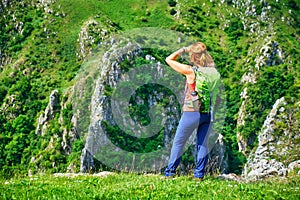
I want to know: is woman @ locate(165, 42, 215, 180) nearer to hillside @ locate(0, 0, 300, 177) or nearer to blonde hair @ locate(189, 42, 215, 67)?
blonde hair @ locate(189, 42, 215, 67)

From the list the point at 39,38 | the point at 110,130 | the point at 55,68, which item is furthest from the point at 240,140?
the point at 39,38

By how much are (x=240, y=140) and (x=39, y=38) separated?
46116 millimetres

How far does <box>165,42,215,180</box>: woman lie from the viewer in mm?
8344

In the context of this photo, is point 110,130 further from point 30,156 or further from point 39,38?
point 39,38

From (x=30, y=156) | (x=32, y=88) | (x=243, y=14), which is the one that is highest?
(x=243, y=14)

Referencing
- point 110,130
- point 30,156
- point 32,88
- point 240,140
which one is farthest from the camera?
point 32,88

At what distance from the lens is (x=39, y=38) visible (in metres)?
87.9

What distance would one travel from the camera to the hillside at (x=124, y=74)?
61125 mm

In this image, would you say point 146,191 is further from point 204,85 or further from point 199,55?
point 199,55

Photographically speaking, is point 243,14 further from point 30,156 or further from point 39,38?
point 30,156

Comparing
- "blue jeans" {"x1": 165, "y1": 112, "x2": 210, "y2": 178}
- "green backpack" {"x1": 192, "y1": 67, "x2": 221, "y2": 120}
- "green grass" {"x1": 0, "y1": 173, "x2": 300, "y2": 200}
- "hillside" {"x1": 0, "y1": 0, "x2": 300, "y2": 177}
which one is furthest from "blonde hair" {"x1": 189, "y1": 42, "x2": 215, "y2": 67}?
"hillside" {"x1": 0, "y1": 0, "x2": 300, "y2": 177}

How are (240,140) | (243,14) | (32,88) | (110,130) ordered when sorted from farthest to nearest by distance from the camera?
1. (243,14)
2. (32,88)
3. (240,140)
4. (110,130)

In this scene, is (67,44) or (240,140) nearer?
(240,140)

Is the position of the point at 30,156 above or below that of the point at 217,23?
below
